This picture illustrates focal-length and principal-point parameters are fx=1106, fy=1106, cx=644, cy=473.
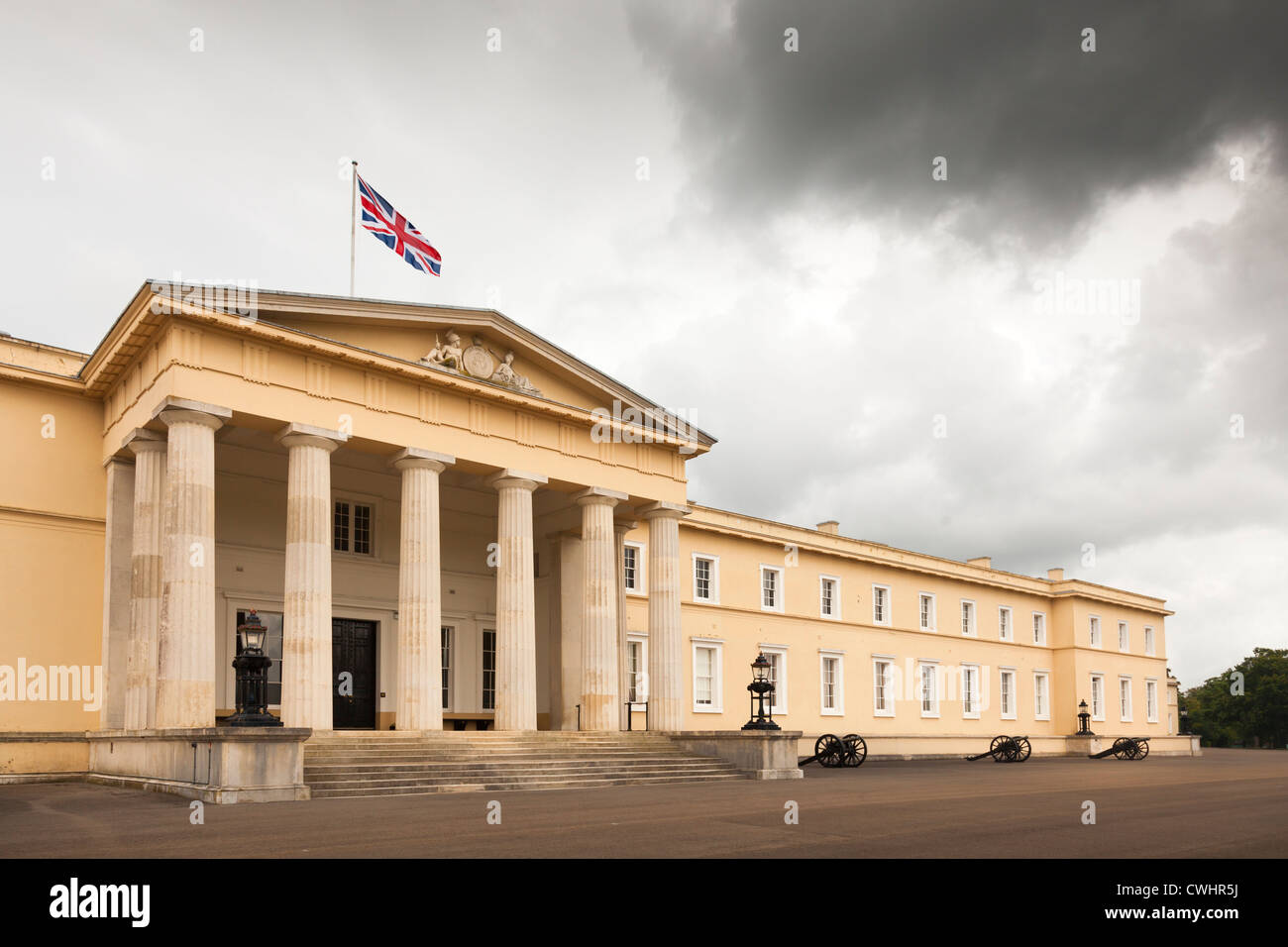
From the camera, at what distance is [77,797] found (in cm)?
1933

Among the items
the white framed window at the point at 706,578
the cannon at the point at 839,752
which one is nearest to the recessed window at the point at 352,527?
the white framed window at the point at 706,578

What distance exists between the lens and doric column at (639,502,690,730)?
30.0m

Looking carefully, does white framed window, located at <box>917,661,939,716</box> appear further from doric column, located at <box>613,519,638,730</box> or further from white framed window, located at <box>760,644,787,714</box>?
doric column, located at <box>613,519,638,730</box>

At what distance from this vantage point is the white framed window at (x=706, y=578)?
40375 mm

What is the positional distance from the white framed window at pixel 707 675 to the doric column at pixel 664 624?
355 inches

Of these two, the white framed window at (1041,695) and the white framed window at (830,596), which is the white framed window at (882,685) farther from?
the white framed window at (1041,695)

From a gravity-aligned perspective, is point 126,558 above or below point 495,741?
above

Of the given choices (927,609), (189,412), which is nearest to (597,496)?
(189,412)

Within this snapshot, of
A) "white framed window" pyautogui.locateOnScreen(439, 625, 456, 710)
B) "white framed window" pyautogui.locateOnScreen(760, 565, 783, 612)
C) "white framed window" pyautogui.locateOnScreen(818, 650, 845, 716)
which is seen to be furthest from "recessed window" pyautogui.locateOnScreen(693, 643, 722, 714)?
"white framed window" pyautogui.locateOnScreen(439, 625, 456, 710)

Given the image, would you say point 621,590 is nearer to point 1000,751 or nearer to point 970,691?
point 1000,751

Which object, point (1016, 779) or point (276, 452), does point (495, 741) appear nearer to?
point (276, 452)
